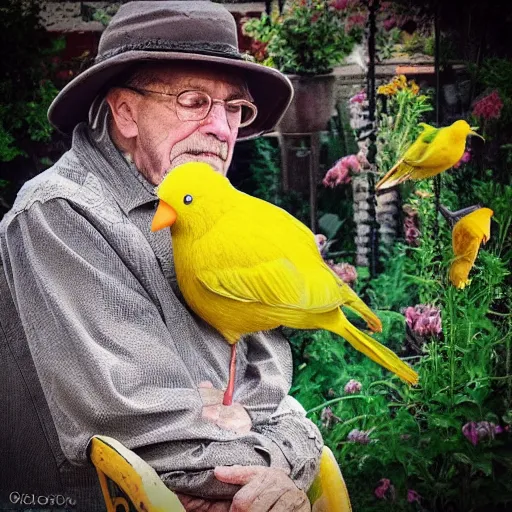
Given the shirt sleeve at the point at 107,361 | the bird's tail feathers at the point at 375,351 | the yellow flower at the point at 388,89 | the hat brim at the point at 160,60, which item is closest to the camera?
the shirt sleeve at the point at 107,361

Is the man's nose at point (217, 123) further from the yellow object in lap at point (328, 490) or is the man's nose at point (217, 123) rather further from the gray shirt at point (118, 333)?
the yellow object in lap at point (328, 490)

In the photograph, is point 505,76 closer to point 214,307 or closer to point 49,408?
point 214,307

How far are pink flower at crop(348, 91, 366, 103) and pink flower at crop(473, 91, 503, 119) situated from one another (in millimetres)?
348

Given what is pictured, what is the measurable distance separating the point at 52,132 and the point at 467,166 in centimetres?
128

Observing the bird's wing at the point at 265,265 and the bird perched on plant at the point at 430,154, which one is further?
the bird perched on plant at the point at 430,154

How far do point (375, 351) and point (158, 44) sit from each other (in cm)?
109

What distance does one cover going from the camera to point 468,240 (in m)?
2.99

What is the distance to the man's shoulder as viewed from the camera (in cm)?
270

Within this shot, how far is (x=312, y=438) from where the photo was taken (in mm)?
2824

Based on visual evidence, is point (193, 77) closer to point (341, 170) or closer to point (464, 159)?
point (341, 170)

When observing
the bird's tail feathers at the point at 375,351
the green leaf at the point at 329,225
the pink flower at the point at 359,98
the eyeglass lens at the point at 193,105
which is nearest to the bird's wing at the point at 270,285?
the bird's tail feathers at the point at 375,351

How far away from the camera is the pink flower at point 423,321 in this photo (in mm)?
2975

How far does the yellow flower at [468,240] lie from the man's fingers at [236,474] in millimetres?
875

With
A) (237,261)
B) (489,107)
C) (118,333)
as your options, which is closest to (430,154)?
(489,107)
